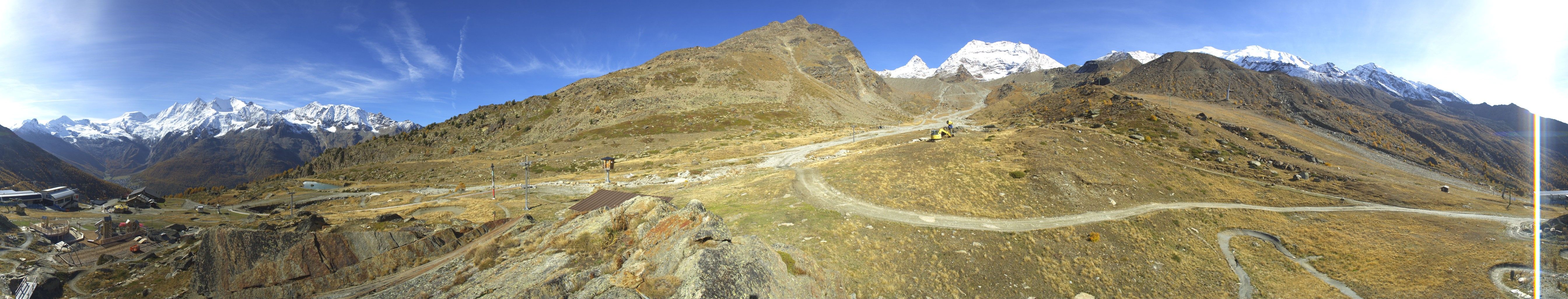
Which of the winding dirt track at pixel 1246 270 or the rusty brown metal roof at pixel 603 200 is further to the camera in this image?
the rusty brown metal roof at pixel 603 200

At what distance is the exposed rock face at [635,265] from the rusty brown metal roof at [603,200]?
15.0 feet

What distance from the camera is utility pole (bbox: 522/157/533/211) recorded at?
89.4 ft

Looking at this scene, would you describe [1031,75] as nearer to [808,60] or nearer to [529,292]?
[808,60]

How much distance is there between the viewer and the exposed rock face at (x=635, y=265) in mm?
7926

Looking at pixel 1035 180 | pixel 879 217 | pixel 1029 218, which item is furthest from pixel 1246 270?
pixel 879 217

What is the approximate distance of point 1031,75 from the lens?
647ft

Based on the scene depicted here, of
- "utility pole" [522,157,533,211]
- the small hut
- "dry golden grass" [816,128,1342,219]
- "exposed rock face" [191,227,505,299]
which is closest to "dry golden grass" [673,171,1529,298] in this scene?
"dry golden grass" [816,128,1342,219]

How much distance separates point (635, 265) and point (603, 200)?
455 inches

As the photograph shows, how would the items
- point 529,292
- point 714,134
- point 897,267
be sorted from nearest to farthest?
point 529,292 → point 897,267 → point 714,134

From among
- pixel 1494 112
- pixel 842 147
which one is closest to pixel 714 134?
pixel 842 147

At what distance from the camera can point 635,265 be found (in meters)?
8.95

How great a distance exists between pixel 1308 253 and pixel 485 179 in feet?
188

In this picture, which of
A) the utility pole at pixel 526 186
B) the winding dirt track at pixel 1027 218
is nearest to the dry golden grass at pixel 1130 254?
the winding dirt track at pixel 1027 218

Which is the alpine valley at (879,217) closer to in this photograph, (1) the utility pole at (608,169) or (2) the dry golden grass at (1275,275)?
(2) the dry golden grass at (1275,275)
